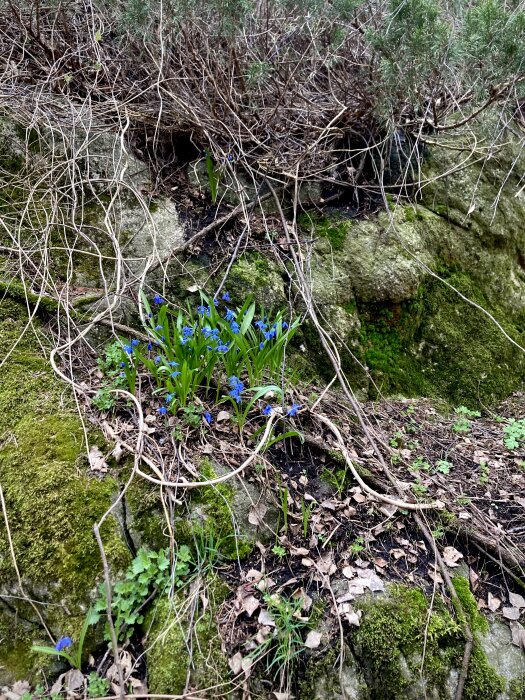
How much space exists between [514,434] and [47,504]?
10.3 feet

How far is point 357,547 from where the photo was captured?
2.04 metres

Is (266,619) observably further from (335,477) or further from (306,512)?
(335,477)

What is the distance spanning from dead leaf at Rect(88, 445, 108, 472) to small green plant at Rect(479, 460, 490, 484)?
2.23 metres

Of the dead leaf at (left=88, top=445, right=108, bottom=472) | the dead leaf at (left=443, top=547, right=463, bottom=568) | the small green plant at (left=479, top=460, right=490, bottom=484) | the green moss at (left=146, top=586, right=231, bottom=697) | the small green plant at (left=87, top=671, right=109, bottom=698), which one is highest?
the dead leaf at (left=443, top=547, right=463, bottom=568)

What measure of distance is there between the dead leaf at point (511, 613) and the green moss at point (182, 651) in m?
1.29

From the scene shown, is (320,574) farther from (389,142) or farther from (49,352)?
(389,142)

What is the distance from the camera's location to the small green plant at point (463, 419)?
10.5ft

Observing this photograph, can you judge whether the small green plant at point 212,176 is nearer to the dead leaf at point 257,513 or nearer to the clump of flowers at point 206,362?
the clump of flowers at point 206,362

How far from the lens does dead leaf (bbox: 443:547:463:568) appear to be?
208 cm

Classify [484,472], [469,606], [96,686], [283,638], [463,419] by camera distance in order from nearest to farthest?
[96,686], [283,638], [469,606], [484,472], [463,419]

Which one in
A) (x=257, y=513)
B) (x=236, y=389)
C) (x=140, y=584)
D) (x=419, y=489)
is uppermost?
(x=236, y=389)

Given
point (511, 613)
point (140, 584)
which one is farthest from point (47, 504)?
point (511, 613)

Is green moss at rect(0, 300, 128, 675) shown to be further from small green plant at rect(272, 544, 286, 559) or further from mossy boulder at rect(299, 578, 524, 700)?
mossy boulder at rect(299, 578, 524, 700)

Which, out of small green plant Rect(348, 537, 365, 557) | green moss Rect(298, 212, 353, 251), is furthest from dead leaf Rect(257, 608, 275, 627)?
green moss Rect(298, 212, 353, 251)
